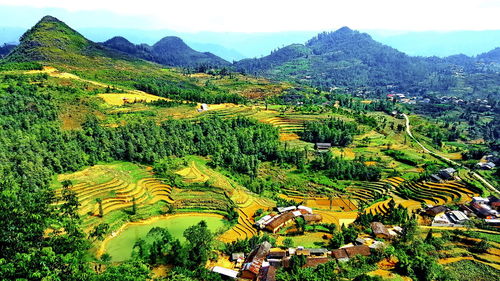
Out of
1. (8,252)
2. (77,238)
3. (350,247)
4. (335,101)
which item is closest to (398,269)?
(350,247)

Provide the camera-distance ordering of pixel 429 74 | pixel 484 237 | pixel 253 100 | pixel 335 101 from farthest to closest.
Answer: pixel 429 74 → pixel 335 101 → pixel 253 100 → pixel 484 237

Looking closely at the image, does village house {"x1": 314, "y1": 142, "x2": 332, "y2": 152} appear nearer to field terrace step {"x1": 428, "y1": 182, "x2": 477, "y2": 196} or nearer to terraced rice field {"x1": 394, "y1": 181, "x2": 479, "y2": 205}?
terraced rice field {"x1": 394, "y1": 181, "x2": 479, "y2": 205}

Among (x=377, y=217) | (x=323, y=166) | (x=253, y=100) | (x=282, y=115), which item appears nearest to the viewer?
(x=377, y=217)

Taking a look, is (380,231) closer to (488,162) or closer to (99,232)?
(99,232)

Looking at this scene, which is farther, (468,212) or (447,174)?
(447,174)

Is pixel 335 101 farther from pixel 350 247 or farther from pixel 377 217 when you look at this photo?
pixel 350 247

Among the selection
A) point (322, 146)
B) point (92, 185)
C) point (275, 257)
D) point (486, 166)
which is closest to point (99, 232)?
point (92, 185)
